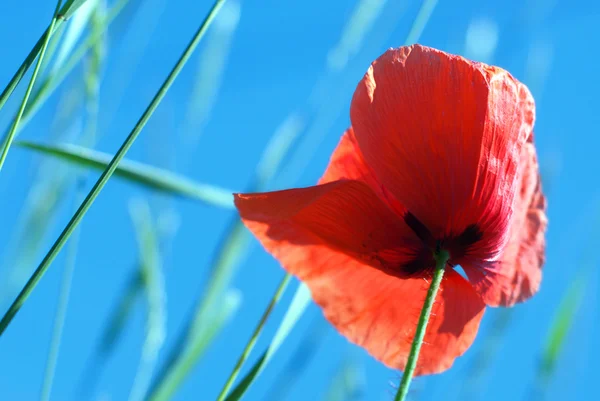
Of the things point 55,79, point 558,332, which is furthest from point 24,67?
point 558,332

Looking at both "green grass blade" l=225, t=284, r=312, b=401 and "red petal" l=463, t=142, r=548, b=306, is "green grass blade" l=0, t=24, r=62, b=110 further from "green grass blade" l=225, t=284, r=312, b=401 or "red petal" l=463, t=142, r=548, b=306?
"red petal" l=463, t=142, r=548, b=306

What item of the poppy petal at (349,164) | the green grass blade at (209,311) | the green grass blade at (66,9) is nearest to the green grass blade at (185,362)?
the green grass blade at (209,311)

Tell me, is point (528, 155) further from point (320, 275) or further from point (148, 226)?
point (148, 226)

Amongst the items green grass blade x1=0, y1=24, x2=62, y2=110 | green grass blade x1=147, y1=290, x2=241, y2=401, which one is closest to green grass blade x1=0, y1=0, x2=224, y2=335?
green grass blade x1=0, y1=24, x2=62, y2=110

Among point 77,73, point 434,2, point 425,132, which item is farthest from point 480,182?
point 77,73

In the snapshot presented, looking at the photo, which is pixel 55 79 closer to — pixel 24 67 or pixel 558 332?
pixel 24 67

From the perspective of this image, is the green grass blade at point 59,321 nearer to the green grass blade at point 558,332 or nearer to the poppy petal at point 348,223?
the poppy petal at point 348,223
